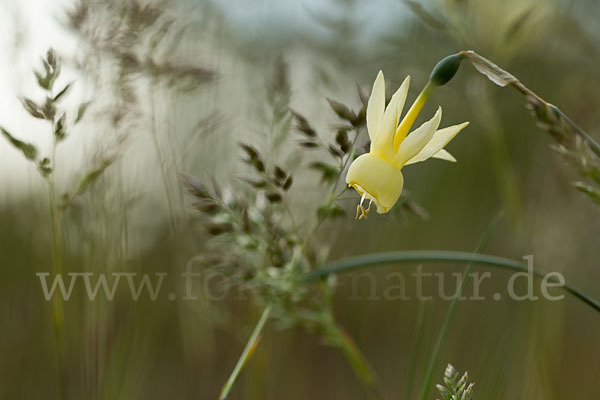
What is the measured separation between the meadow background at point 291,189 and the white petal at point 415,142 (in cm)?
17

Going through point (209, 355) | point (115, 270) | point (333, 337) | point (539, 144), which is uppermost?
point (539, 144)

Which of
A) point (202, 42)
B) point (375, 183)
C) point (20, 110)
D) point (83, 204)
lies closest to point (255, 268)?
point (375, 183)

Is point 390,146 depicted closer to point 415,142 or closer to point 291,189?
point 415,142

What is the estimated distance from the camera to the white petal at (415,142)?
0.57 meters

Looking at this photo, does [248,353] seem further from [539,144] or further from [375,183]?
[539,144]

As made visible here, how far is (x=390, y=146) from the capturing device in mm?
592

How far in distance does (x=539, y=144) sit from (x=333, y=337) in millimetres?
979

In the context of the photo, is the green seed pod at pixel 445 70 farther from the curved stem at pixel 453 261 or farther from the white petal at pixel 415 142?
the curved stem at pixel 453 261

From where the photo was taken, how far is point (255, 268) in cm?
77

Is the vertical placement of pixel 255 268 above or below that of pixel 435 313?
above

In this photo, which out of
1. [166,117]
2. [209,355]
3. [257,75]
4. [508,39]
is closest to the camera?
[508,39]

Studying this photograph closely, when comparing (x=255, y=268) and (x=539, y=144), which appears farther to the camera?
(x=539, y=144)

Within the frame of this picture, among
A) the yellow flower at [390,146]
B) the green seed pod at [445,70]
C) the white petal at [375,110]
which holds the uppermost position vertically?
the green seed pod at [445,70]

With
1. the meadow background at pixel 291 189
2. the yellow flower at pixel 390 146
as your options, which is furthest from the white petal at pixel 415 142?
the meadow background at pixel 291 189
